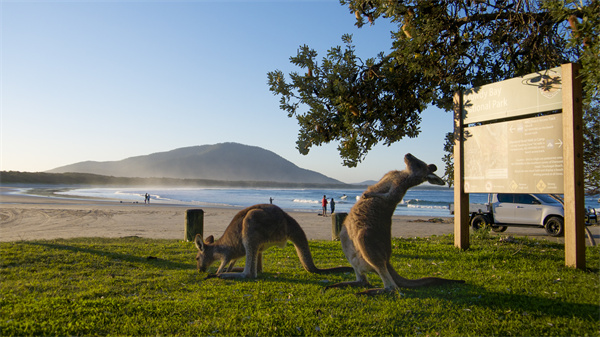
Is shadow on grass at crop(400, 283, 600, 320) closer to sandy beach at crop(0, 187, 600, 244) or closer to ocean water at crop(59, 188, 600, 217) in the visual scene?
sandy beach at crop(0, 187, 600, 244)

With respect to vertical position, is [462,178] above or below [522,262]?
above

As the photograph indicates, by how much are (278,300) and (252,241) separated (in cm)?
142

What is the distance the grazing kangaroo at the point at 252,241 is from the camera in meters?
6.43

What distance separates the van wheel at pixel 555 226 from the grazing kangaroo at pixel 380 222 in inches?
648

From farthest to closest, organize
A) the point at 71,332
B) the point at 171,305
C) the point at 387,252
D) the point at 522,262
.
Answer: the point at 522,262 → the point at 387,252 → the point at 171,305 → the point at 71,332

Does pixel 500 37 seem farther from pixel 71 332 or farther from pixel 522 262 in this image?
pixel 71 332

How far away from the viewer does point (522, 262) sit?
801 centimetres

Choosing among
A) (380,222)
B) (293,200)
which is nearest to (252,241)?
(380,222)

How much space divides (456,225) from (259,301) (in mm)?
6475

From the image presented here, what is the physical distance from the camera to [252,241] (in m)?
6.39

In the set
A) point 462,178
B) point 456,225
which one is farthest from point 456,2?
point 456,225

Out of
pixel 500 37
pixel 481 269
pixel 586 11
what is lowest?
pixel 481 269

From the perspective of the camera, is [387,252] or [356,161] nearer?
[387,252]

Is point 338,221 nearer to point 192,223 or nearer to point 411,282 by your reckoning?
point 192,223
